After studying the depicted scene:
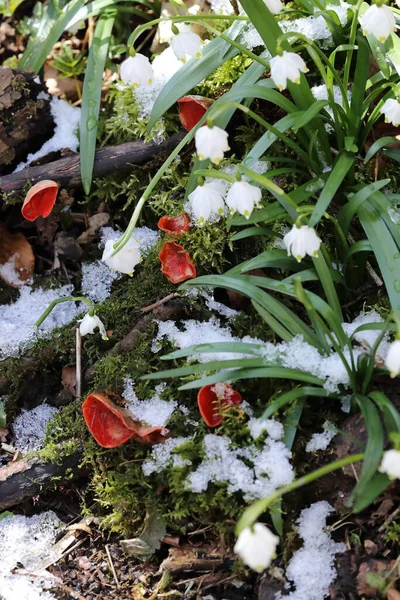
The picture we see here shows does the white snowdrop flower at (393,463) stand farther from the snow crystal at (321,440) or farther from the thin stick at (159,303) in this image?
the thin stick at (159,303)

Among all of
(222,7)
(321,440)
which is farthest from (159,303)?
(222,7)

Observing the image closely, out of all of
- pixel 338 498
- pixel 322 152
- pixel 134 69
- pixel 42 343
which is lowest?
pixel 338 498

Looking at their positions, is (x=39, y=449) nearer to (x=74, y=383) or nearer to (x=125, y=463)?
(x=74, y=383)

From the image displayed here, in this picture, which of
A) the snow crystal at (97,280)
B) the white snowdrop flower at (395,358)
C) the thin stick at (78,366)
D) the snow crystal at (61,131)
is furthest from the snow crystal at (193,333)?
the snow crystal at (61,131)

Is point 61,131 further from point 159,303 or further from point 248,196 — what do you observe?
point 248,196

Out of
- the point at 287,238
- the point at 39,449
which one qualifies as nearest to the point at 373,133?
the point at 287,238

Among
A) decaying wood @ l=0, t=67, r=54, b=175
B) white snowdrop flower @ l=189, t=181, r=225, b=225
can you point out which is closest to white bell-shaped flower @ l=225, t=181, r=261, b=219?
white snowdrop flower @ l=189, t=181, r=225, b=225
